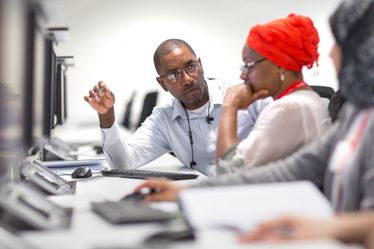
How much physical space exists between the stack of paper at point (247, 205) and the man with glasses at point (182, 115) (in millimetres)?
→ 1316

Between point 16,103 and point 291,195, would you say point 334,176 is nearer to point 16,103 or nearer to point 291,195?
point 291,195

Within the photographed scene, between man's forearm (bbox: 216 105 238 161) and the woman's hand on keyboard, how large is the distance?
1.20ft

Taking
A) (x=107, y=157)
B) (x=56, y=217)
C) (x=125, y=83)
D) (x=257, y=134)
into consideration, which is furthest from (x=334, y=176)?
(x=125, y=83)

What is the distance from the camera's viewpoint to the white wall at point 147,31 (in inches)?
265

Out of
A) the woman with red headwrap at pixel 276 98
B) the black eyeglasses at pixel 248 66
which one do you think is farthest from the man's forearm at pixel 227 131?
the black eyeglasses at pixel 248 66

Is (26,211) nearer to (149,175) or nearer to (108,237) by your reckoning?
(108,237)

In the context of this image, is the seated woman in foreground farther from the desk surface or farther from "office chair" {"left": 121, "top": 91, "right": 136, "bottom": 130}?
"office chair" {"left": 121, "top": 91, "right": 136, "bottom": 130}

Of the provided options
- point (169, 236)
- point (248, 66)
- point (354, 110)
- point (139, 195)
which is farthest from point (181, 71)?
point (169, 236)

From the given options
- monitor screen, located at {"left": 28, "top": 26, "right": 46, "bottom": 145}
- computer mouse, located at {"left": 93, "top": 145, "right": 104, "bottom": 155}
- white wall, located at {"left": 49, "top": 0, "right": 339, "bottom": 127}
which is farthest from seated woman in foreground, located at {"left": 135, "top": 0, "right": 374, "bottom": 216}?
white wall, located at {"left": 49, "top": 0, "right": 339, "bottom": 127}

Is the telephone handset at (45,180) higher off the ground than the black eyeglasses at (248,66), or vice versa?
the black eyeglasses at (248,66)

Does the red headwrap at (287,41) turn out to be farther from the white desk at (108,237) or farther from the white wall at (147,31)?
the white wall at (147,31)

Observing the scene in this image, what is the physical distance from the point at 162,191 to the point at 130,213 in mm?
333

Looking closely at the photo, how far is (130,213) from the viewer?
126cm

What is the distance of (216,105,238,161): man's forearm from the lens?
192 cm
